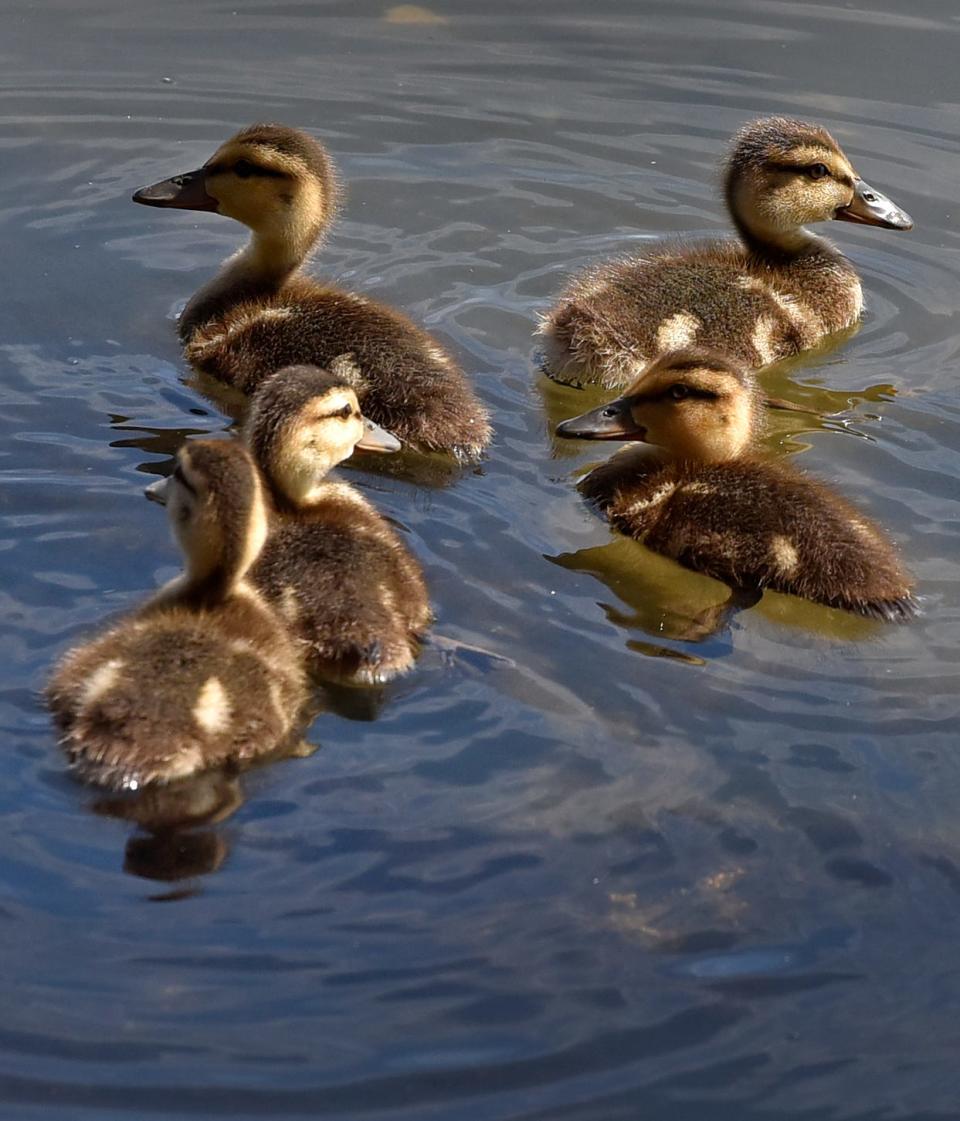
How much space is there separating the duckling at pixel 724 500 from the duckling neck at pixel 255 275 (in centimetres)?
138

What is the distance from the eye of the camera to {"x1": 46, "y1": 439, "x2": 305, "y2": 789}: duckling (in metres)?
4.10

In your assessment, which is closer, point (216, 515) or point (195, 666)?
point (195, 666)

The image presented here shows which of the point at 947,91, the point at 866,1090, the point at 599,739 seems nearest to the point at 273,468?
the point at 599,739

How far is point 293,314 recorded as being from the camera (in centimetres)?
619

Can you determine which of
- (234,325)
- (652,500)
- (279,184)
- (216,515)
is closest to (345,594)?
(216,515)

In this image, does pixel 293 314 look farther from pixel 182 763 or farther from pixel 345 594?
pixel 182 763

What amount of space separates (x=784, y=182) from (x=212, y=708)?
3640 millimetres

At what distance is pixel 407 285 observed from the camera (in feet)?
23.3

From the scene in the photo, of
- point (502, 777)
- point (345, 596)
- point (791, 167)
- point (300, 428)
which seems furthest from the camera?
point (791, 167)

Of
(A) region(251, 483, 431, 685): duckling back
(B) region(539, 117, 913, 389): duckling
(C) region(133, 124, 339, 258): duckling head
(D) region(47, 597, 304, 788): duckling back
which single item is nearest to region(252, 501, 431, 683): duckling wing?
(A) region(251, 483, 431, 685): duckling back

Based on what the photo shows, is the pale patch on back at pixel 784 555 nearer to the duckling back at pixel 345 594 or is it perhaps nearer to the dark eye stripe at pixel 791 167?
the duckling back at pixel 345 594

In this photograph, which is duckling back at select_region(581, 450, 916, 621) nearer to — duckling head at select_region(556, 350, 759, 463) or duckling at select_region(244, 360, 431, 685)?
duckling head at select_region(556, 350, 759, 463)

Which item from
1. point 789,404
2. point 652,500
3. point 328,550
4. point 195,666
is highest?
point 195,666

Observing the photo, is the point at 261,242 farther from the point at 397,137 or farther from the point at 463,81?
the point at 463,81
